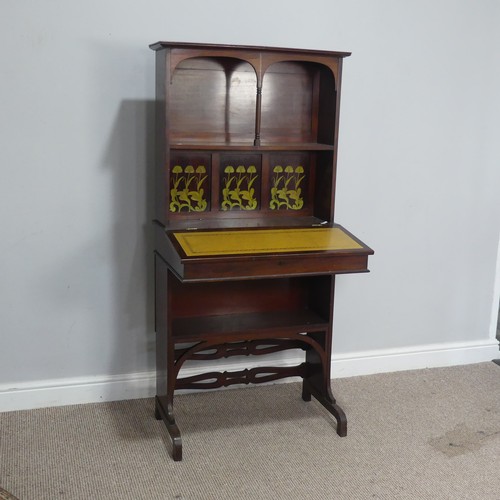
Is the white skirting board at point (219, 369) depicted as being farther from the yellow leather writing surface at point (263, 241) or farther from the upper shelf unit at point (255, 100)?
the upper shelf unit at point (255, 100)

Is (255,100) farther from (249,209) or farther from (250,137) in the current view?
(249,209)

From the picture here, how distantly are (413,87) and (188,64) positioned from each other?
1.24 m

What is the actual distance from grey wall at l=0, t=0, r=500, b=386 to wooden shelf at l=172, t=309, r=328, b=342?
0.36 metres

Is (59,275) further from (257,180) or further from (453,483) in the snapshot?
(453,483)

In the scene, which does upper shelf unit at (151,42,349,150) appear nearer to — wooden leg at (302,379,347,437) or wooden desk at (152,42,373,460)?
wooden desk at (152,42,373,460)

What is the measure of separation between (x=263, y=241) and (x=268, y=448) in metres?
0.90

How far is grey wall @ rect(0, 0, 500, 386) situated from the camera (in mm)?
3084

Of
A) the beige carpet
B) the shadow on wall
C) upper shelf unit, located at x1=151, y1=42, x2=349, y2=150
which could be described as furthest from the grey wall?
the beige carpet

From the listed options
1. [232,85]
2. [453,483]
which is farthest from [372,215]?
[453,483]

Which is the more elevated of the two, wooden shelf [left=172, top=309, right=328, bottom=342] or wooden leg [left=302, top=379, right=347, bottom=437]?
wooden shelf [left=172, top=309, right=328, bottom=342]

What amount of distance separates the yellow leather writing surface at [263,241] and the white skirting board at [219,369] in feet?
2.88

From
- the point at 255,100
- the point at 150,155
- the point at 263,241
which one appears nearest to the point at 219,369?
the point at 263,241

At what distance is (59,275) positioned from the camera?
3.26 m

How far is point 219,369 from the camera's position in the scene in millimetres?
3594
